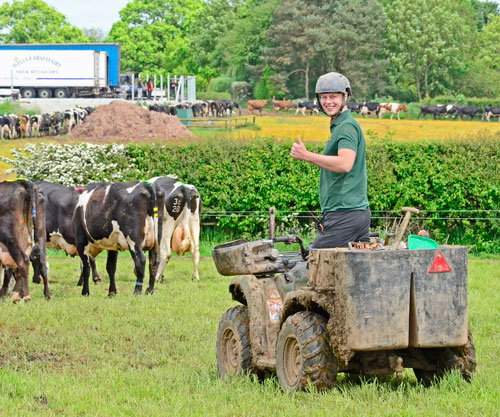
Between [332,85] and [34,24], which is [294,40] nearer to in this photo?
[34,24]

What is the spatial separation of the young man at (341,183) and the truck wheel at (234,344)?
1.12m

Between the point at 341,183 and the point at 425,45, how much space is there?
85.5 m

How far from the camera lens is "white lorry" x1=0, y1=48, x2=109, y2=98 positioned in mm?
70188

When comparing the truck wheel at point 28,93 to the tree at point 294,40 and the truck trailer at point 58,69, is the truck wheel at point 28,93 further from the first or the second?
the tree at point 294,40

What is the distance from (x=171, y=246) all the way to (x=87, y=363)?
8.71m

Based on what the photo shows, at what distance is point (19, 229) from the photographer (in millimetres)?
14750

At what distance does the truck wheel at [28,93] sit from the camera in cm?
7238

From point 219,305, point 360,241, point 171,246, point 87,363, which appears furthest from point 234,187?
point 360,241

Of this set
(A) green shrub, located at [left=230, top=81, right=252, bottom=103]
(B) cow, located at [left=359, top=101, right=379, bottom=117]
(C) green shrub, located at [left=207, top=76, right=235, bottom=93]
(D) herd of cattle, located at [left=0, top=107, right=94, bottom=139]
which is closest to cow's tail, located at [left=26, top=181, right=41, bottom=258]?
(D) herd of cattle, located at [left=0, top=107, right=94, bottom=139]

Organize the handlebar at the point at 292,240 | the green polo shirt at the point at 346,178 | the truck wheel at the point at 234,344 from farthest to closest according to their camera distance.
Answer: the truck wheel at the point at 234,344
the handlebar at the point at 292,240
the green polo shirt at the point at 346,178

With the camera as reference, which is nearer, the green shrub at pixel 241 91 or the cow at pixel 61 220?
the cow at pixel 61 220

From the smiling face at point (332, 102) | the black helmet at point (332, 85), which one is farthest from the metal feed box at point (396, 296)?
the black helmet at point (332, 85)

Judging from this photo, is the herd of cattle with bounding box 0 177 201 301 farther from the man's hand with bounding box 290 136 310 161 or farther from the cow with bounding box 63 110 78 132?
the cow with bounding box 63 110 78 132

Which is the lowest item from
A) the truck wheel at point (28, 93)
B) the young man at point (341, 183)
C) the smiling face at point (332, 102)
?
the young man at point (341, 183)
